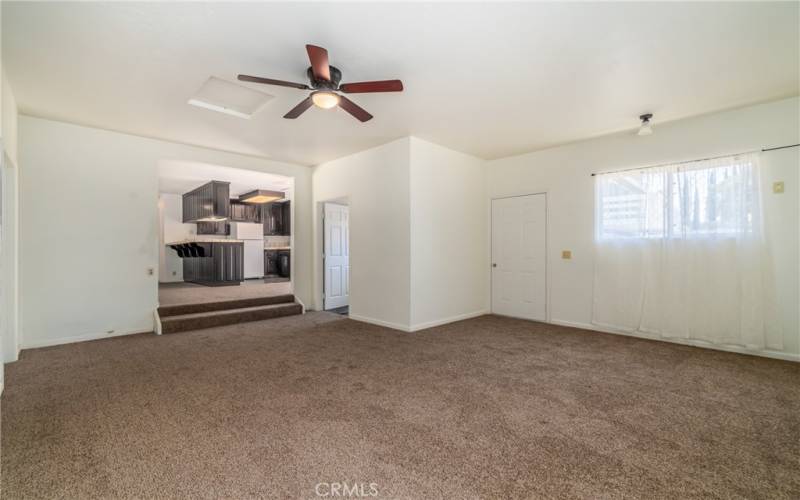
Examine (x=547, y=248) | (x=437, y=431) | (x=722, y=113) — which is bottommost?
(x=437, y=431)

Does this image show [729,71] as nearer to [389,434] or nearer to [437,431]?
[437,431]

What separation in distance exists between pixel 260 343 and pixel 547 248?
4.49 metres

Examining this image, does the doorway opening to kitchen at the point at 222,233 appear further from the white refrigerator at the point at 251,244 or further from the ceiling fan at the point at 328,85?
the ceiling fan at the point at 328,85

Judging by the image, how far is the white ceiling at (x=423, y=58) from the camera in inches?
90.3

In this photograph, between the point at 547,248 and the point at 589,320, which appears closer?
the point at 589,320

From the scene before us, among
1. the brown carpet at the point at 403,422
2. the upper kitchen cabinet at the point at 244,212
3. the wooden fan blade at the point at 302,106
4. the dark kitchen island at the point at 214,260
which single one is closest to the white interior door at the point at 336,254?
the brown carpet at the point at 403,422

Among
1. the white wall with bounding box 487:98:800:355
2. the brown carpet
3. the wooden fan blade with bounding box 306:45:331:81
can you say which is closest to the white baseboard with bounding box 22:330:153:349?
the brown carpet

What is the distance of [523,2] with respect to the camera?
85.9 inches

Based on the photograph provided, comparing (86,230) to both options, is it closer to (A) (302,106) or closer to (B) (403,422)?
(A) (302,106)

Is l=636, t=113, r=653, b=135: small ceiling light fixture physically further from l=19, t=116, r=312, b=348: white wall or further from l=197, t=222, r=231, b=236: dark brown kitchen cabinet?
l=197, t=222, r=231, b=236: dark brown kitchen cabinet

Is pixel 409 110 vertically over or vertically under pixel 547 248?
over

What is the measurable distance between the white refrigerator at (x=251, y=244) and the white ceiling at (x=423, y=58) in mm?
6552

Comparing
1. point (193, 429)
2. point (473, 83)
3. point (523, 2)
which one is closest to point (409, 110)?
point (473, 83)
